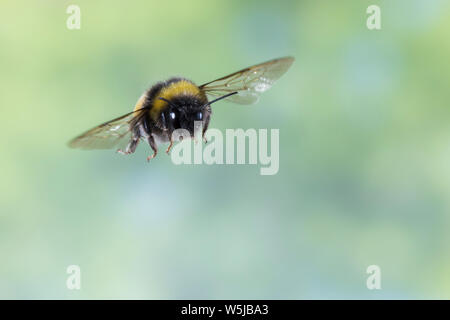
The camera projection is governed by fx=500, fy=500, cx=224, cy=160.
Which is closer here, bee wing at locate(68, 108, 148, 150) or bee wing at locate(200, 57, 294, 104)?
bee wing at locate(68, 108, 148, 150)

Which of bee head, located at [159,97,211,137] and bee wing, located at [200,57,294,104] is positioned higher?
bee wing, located at [200,57,294,104]

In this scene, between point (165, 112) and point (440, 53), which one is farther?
point (440, 53)

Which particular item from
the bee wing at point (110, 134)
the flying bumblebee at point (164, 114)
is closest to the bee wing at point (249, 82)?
the flying bumblebee at point (164, 114)

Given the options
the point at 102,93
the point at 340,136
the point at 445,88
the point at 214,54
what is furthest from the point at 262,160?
the point at 445,88

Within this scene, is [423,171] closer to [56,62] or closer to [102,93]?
[102,93]

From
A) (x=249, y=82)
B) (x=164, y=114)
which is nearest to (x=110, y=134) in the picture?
(x=164, y=114)

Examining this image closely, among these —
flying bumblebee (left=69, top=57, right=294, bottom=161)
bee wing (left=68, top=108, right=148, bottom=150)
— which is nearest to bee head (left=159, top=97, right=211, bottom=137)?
flying bumblebee (left=69, top=57, right=294, bottom=161)

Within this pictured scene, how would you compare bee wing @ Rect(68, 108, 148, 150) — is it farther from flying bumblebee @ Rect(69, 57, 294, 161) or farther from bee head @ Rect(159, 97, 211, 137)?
bee head @ Rect(159, 97, 211, 137)
